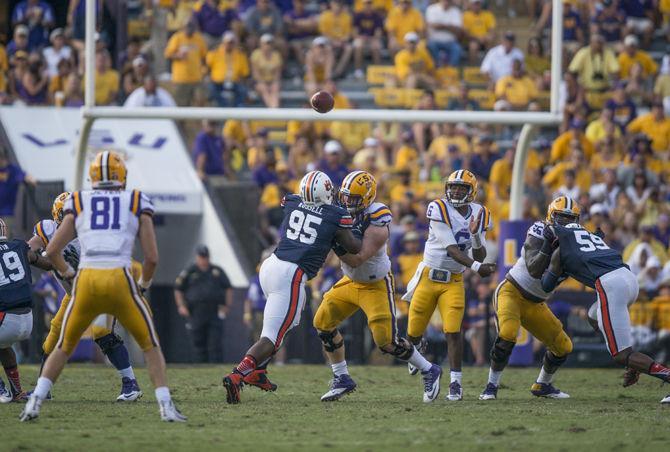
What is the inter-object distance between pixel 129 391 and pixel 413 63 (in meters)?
9.46

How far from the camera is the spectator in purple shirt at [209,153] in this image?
61.7 ft

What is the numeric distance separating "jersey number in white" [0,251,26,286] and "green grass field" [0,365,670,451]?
39.3 inches

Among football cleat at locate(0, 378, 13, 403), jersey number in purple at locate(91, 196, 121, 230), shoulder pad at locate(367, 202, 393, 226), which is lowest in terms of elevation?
football cleat at locate(0, 378, 13, 403)

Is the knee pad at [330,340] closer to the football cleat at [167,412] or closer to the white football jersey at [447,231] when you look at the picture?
the white football jersey at [447,231]

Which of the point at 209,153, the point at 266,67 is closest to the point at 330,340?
the point at 209,153

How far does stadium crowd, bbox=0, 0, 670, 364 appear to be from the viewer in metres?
17.9

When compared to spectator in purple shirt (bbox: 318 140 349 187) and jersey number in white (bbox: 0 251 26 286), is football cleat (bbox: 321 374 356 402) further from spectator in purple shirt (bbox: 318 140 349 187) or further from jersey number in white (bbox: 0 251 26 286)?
spectator in purple shirt (bbox: 318 140 349 187)

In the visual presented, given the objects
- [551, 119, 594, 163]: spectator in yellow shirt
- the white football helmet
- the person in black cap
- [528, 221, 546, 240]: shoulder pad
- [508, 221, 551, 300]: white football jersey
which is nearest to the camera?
the white football helmet

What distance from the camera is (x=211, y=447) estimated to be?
8.24m

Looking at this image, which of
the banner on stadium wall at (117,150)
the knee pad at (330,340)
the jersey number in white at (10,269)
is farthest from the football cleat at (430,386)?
the banner on stadium wall at (117,150)

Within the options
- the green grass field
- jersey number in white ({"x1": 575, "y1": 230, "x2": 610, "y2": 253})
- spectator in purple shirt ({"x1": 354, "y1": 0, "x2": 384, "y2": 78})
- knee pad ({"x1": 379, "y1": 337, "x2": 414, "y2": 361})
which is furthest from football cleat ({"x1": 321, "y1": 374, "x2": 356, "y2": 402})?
spectator in purple shirt ({"x1": 354, "y1": 0, "x2": 384, "y2": 78})

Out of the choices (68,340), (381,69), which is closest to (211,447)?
(68,340)

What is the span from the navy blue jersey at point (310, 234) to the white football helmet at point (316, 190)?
51 millimetres

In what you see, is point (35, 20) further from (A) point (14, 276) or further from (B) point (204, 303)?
(A) point (14, 276)
